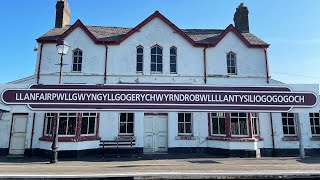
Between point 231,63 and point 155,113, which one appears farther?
point 231,63

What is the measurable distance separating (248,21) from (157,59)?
915 centimetres

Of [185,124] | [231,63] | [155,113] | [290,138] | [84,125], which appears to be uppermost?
[231,63]

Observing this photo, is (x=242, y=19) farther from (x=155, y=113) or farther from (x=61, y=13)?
(x=61, y=13)

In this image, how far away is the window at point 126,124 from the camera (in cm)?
1598

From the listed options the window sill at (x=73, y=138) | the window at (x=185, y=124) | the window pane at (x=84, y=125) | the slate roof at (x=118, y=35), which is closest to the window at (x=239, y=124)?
the window at (x=185, y=124)

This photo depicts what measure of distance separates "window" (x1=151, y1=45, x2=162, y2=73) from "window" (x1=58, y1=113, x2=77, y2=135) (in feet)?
20.6

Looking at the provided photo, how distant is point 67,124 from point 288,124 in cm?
1495

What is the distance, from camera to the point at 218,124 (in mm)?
16125

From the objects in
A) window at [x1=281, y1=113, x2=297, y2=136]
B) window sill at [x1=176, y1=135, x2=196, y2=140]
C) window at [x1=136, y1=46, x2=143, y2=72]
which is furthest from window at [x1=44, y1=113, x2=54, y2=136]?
window at [x1=281, y1=113, x2=297, y2=136]

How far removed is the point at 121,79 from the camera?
1639cm

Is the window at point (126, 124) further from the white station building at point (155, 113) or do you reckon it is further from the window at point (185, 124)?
the window at point (185, 124)

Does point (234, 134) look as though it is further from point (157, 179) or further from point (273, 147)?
point (157, 179)

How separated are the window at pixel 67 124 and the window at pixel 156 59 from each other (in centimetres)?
629

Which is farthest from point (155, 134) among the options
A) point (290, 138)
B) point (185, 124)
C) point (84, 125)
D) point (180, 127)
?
point (290, 138)
